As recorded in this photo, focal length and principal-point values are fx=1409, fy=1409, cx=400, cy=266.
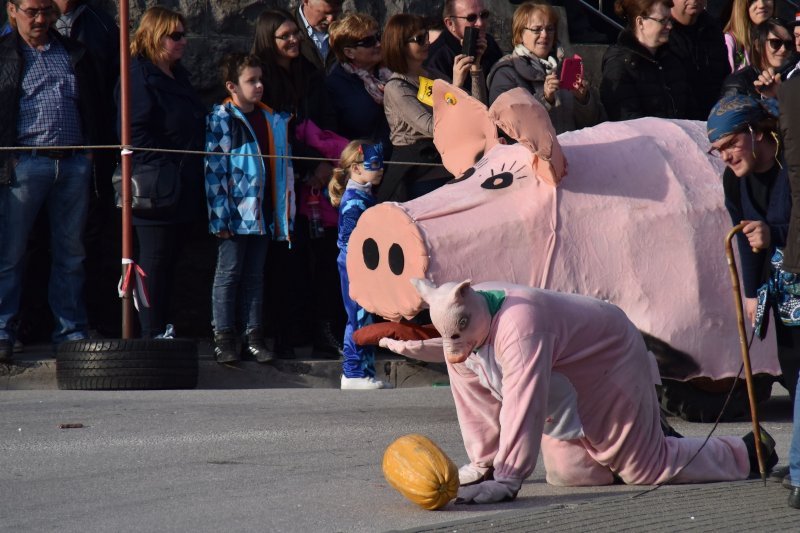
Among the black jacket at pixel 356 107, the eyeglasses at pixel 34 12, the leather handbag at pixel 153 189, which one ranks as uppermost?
the eyeglasses at pixel 34 12

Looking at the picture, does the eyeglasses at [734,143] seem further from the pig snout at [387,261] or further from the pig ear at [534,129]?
the pig snout at [387,261]

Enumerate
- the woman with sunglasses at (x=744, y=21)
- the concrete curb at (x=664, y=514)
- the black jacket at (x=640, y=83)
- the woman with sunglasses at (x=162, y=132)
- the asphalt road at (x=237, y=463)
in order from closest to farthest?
the concrete curb at (x=664, y=514) → the asphalt road at (x=237, y=463) → the woman with sunglasses at (x=162, y=132) → the black jacket at (x=640, y=83) → the woman with sunglasses at (x=744, y=21)

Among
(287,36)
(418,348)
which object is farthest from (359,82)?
(418,348)

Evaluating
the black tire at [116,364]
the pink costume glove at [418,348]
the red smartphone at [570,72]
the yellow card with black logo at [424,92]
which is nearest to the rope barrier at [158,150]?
the yellow card with black logo at [424,92]

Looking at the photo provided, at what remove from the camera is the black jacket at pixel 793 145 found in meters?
4.80

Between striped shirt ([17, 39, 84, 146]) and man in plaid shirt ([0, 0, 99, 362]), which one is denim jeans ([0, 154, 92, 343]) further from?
striped shirt ([17, 39, 84, 146])

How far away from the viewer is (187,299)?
394 inches

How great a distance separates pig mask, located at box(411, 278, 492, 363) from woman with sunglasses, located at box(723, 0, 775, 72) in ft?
16.6

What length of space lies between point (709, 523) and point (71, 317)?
5.04m

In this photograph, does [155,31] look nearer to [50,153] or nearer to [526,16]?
[50,153]

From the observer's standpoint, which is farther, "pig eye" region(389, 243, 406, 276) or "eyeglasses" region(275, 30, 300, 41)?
"eyeglasses" region(275, 30, 300, 41)

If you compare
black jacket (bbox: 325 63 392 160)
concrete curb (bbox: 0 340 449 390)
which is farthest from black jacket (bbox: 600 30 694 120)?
concrete curb (bbox: 0 340 449 390)

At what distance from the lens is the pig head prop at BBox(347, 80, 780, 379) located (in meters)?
6.51

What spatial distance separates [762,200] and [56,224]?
186 inches
